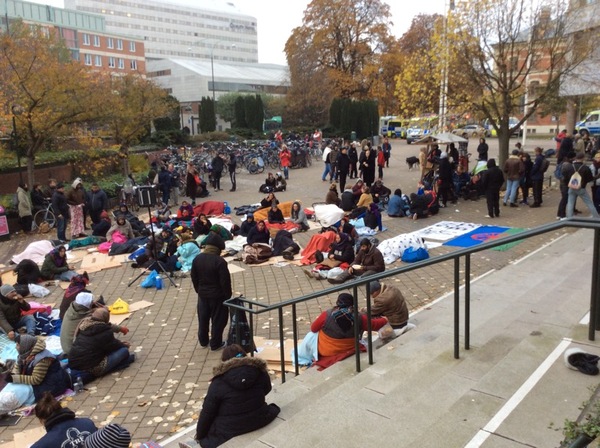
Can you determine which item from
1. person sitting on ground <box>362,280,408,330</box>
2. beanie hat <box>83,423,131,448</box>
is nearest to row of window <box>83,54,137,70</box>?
person sitting on ground <box>362,280,408,330</box>

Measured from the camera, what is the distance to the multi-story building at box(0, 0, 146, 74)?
6831 centimetres

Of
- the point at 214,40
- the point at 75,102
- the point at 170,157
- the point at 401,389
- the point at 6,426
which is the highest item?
the point at 214,40

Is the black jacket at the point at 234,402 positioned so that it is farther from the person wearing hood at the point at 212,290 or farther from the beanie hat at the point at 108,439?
the person wearing hood at the point at 212,290

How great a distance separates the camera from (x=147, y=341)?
8.08 metres

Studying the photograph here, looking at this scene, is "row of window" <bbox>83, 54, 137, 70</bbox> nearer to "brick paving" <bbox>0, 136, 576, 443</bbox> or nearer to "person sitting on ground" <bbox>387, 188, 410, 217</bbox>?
"brick paving" <bbox>0, 136, 576, 443</bbox>

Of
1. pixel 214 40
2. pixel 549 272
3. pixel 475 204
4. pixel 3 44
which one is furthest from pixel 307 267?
pixel 214 40

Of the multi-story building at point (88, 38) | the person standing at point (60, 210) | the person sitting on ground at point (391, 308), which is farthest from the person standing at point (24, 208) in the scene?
the multi-story building at point (88, 38)

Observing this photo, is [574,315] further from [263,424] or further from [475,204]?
[475,204]

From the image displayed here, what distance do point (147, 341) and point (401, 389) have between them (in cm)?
489

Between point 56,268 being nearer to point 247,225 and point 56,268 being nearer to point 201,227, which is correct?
point 201,227

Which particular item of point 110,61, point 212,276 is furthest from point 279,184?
point 110,61

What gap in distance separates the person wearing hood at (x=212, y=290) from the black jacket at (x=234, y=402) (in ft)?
9.97

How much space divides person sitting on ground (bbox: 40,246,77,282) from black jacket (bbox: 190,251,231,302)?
16.9ft

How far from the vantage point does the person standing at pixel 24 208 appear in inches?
603
